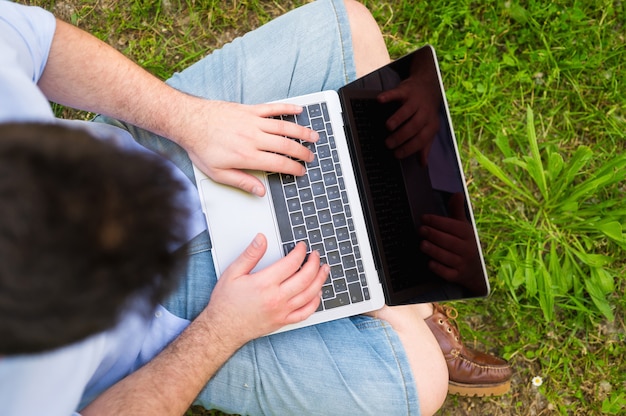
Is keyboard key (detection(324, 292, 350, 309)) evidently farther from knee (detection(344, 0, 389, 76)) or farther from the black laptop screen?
knee (detection(344, 0, 389, 76))

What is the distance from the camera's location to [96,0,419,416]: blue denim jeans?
135 cm

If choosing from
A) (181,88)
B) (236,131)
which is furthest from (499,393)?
(181,88)

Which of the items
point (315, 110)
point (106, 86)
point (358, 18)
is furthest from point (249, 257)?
point (358, 18)

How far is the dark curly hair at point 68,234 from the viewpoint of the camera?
671mm

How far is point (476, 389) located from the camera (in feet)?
5.98

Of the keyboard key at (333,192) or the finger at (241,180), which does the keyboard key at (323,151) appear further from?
the finger at (241,180)

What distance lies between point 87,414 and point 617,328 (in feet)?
6.34

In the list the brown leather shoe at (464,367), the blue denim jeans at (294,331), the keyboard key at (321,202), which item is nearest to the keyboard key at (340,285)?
the blue denim jeans at (294,331)

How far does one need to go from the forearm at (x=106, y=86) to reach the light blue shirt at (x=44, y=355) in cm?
5

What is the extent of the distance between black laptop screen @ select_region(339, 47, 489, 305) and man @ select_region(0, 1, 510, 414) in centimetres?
14

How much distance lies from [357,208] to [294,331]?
0.39m

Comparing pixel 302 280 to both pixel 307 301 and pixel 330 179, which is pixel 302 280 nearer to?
pixel 307 301

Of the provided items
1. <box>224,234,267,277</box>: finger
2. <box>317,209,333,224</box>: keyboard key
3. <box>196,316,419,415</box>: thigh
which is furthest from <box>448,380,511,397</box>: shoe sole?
<box>224,234,267,277</box>: finger

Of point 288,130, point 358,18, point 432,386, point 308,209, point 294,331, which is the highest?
point 358,18
